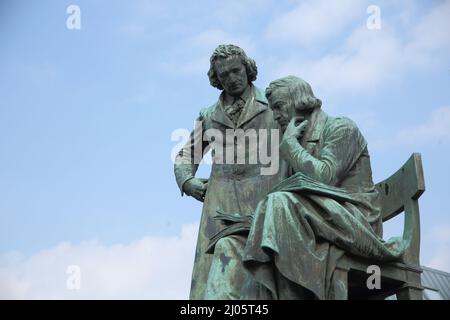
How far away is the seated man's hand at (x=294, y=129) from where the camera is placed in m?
9.23

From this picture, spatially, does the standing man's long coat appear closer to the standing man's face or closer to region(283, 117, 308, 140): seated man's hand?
the standing man's face

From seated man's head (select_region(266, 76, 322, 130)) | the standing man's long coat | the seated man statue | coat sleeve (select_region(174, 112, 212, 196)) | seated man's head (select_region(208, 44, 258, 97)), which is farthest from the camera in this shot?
coat sleeve (select_region(174, 112, 212, 196))

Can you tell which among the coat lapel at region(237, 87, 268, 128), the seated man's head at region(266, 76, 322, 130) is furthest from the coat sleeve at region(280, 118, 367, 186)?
the coat lapel at region(237, 87, 268, 128)

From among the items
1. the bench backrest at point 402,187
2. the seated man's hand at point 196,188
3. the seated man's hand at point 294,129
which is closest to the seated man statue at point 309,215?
the seated man's hand at point 294,129

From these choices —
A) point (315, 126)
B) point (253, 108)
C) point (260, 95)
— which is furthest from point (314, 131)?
point (260, 95)

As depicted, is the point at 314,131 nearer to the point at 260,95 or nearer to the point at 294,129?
the point at 294,129

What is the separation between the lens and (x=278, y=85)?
956cm

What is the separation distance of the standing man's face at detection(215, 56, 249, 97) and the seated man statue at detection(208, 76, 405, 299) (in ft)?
2.52

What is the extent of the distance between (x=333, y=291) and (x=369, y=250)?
468 mm

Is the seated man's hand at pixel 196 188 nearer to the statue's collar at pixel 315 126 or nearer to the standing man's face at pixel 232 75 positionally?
the standing man's face at pixel 232 75

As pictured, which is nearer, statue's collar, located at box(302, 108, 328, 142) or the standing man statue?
statue's collar, located at box(302, 108, 328, 142)

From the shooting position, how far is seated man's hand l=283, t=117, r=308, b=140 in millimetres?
9234

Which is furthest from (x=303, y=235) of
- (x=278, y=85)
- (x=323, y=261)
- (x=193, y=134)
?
(x=193, y=134)
